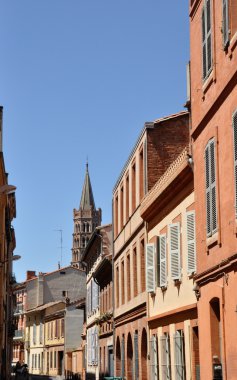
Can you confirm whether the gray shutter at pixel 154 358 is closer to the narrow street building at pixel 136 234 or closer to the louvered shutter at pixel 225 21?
the narrow street building at pixel 136 234

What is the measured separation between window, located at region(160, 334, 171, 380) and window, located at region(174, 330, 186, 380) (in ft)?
3.98

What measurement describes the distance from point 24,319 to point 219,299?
84.8 metres

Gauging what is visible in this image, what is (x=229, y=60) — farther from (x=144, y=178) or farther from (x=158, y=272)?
(x=144, y=178)

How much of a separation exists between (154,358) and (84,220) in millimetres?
165452

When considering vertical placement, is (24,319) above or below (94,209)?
below

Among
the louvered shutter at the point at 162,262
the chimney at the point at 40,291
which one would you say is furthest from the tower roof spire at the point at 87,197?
the louvered shutter at the point at 162,262

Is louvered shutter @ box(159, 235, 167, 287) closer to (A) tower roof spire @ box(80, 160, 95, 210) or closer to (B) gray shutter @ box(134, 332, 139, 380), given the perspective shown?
(B) gray shutter @ box(134, 332, 139, 380)

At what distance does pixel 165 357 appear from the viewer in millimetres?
22797

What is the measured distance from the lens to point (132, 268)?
31156mm

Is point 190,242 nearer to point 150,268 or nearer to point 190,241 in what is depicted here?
point 190,241

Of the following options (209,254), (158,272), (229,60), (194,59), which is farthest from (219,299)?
(158,272)

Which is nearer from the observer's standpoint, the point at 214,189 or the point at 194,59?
the point at 214,189

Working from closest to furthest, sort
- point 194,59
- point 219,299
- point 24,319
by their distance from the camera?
point 219,299
point 194,59
point 24,319

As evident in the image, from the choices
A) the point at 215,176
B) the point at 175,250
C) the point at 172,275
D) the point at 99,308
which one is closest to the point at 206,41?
the point at 215,176
